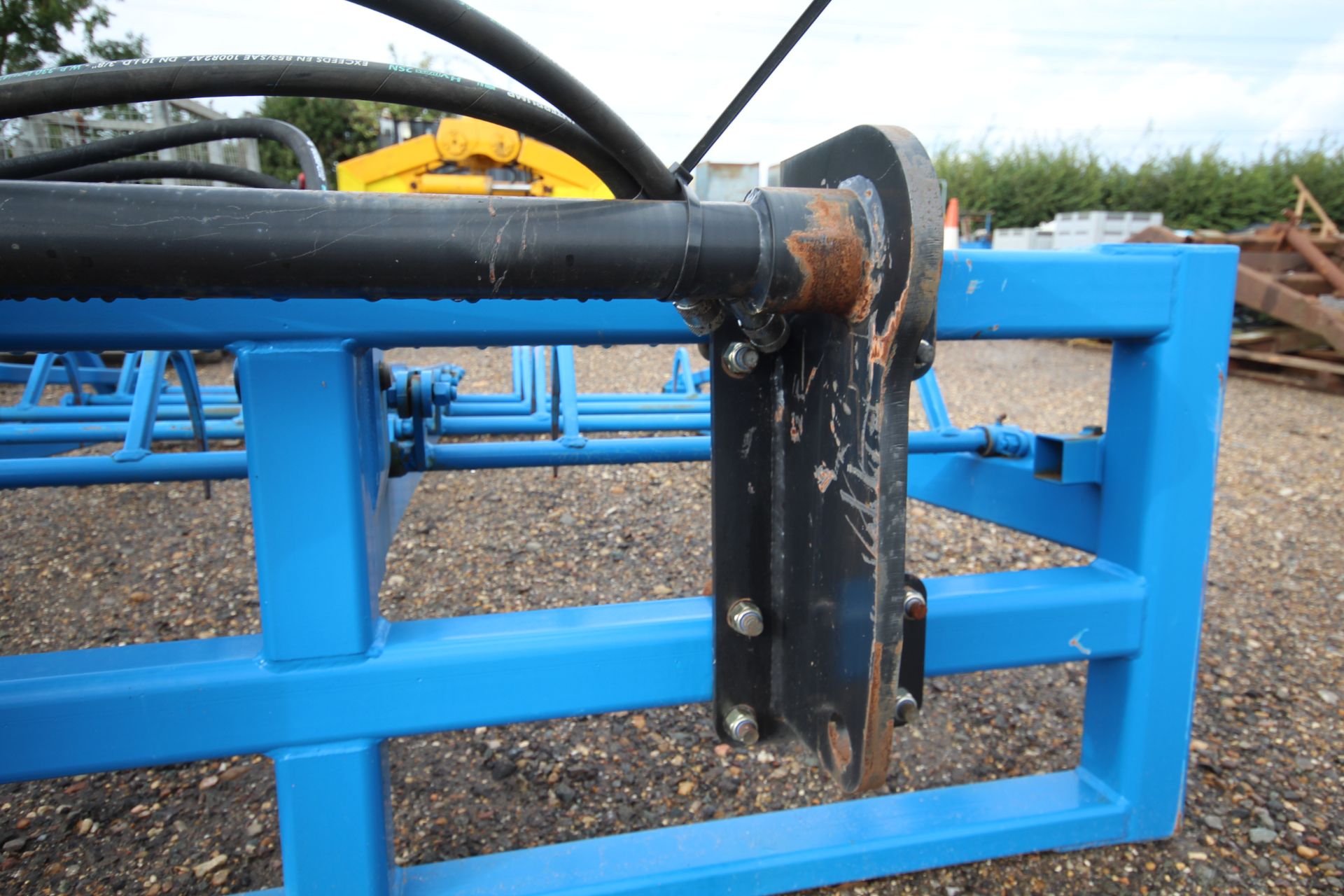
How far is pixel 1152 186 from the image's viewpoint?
54.5 ft

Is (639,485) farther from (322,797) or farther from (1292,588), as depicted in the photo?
(322,797)

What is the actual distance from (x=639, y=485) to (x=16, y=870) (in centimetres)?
257

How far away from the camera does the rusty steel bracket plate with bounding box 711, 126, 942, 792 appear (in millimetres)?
625

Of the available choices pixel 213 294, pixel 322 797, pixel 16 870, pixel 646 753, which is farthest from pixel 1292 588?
pixel 16 870

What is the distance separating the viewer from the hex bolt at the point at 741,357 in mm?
786

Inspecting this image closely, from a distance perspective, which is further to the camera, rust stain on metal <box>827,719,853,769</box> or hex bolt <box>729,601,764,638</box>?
hex bolt <box>729,601,764,638</box>

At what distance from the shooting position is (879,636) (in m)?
0.67

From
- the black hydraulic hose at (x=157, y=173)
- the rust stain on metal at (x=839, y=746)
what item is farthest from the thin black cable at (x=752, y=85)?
the rust stain on metal at (x=839, y=746)

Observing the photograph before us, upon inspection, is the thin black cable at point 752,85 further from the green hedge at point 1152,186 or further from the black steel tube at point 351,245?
the green hedge at point 1152,186

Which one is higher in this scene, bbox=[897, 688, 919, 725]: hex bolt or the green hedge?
the green hedge

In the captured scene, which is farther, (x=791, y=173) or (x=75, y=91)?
(x=791, y=173)

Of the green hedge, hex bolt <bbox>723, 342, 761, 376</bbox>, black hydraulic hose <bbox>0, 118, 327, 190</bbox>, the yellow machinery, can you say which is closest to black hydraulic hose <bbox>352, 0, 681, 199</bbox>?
hex bolt <bbox>723, 342, 761, 376</bbox>

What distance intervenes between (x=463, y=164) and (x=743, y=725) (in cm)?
674

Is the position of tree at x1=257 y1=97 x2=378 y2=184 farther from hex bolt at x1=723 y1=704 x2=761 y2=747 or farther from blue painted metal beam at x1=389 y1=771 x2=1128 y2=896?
hex bolt at x1=723 y1=704 x2=761 y2=747
